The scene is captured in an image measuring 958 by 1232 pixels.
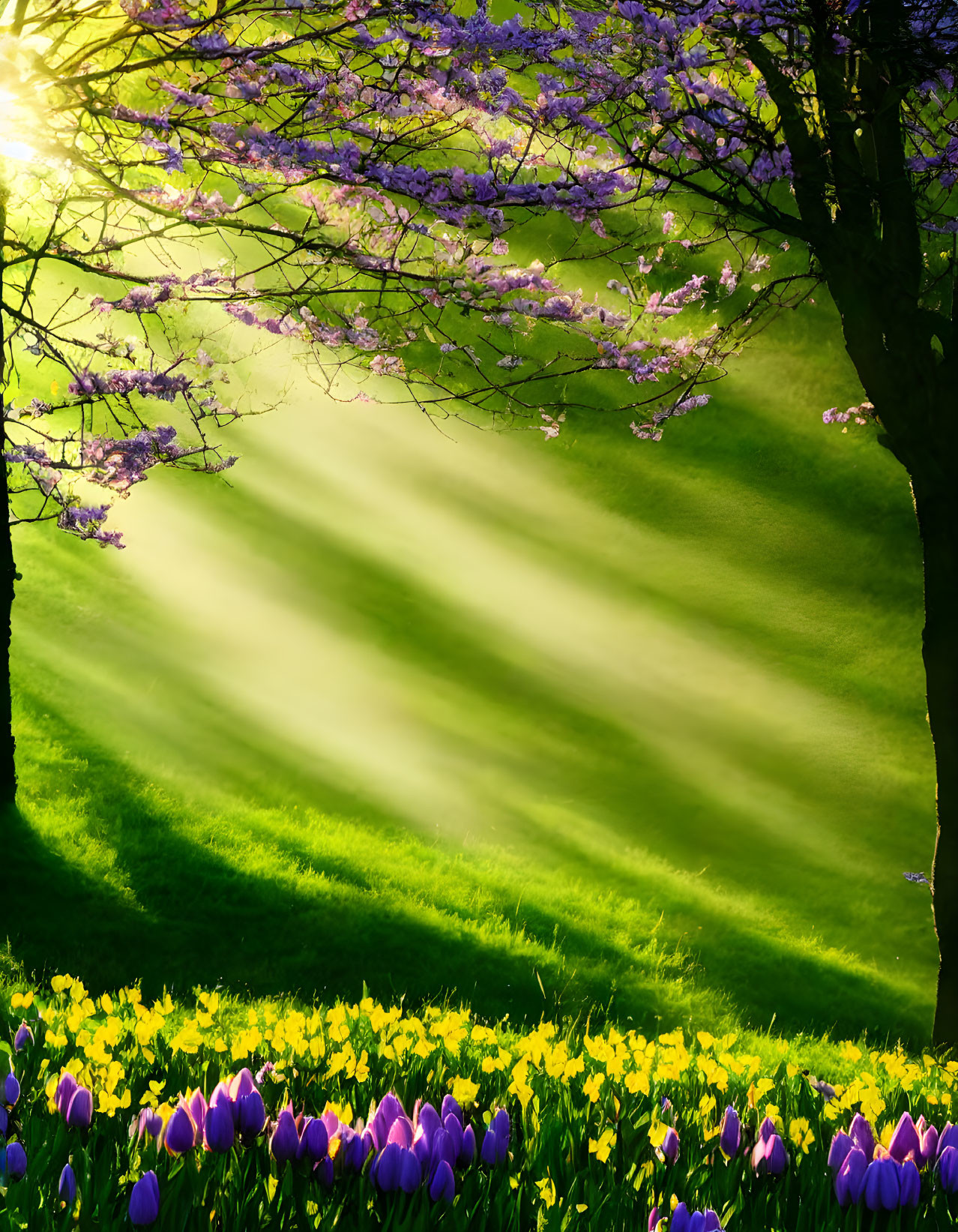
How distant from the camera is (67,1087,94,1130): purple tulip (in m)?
2.50

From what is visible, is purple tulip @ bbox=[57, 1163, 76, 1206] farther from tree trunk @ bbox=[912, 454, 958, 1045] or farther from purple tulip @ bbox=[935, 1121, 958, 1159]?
tree trunk @ bbox=[912, 454, 958, 1045]

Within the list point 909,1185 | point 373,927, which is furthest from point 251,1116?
point 373,927

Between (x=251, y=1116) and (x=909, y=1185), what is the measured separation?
1.61 meters

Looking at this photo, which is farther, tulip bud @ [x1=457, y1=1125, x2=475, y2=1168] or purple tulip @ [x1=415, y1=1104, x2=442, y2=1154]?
tulip bud @ [x1=457, y1=1125, x2=475, y2=1168]

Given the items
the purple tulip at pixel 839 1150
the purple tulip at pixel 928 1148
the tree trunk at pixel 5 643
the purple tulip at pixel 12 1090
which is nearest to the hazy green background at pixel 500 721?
the tree trunk at pixel 5 643

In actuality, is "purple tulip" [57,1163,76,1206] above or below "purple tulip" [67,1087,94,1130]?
above

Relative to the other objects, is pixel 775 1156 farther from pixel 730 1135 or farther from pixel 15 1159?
pixel 15 1159

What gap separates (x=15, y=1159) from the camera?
2.21 meters

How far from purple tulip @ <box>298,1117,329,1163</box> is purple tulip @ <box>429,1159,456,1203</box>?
27 cm

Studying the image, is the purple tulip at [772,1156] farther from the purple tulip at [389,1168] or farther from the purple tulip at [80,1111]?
the purple tulip at [80,1111]

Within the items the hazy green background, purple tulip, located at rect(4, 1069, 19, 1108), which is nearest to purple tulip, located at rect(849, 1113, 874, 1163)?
purple tulip, located at rect(4, 1069, 19, 1108)

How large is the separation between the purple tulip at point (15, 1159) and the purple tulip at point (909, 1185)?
6.70 feet

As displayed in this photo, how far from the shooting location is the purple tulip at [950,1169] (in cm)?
250

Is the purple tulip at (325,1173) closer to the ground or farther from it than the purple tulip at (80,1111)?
farther from it
